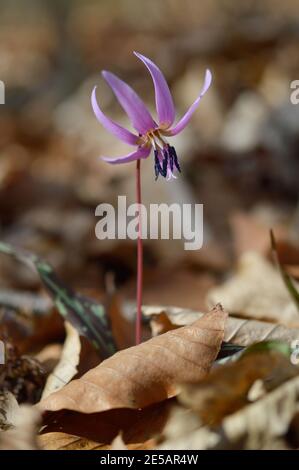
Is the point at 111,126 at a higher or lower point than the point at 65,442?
higher

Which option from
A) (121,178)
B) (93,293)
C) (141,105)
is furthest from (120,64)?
(141,105)

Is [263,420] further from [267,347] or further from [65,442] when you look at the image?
[65,442]

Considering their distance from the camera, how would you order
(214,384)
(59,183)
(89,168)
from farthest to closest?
(89,168) → (59,183) → (214,384)

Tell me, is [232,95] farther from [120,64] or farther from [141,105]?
[141,105]

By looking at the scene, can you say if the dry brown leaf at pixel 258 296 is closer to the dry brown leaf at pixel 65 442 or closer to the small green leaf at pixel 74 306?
the small green leaf at pixel 74 306

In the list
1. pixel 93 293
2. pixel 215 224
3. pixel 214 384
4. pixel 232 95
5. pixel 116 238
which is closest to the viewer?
pixel 214 384

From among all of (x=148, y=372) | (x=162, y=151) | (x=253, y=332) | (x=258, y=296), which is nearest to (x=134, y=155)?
(x=162, y=151)

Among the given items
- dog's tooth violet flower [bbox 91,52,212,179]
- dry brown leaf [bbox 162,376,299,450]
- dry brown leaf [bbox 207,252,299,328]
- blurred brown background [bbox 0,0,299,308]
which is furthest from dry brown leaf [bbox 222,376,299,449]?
blurred brown background [bbox 0,0,299,308]
